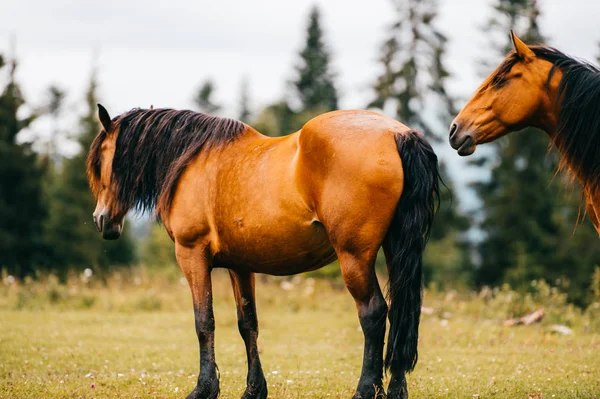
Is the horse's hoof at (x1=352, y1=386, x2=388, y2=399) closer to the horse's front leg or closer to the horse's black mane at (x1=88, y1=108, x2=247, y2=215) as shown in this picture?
the horse's front leg

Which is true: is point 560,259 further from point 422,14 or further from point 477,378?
point 477,378

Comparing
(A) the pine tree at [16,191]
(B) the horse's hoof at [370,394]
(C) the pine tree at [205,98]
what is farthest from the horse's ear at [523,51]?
(C) the pine tree at [205,98]

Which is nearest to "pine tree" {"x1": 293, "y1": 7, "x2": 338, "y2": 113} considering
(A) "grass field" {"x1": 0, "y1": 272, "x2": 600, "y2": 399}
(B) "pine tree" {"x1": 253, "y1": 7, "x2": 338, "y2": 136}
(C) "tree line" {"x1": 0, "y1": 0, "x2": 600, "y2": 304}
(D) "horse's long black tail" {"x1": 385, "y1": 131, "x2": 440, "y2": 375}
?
(B) "pine tree" {"x1": 253, "y1": 7, "x2": 338, "y2": 136}

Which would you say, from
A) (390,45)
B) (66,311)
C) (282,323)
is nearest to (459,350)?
(282,323)

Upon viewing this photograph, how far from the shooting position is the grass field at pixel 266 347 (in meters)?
6.70

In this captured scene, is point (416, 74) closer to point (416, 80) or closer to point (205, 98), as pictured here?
point (416, 80)

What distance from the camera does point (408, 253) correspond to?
4965mm

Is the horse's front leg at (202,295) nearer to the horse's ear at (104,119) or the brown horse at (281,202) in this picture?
the brown horse at (281,202)

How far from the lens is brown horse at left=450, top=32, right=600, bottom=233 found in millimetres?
5109

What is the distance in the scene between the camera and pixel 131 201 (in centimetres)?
640

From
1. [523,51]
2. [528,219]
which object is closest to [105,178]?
[523,51]

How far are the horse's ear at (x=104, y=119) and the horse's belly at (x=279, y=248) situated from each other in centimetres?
187

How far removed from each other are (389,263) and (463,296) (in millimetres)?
11615

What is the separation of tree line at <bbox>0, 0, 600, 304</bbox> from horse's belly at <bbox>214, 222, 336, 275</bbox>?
19635 mm
